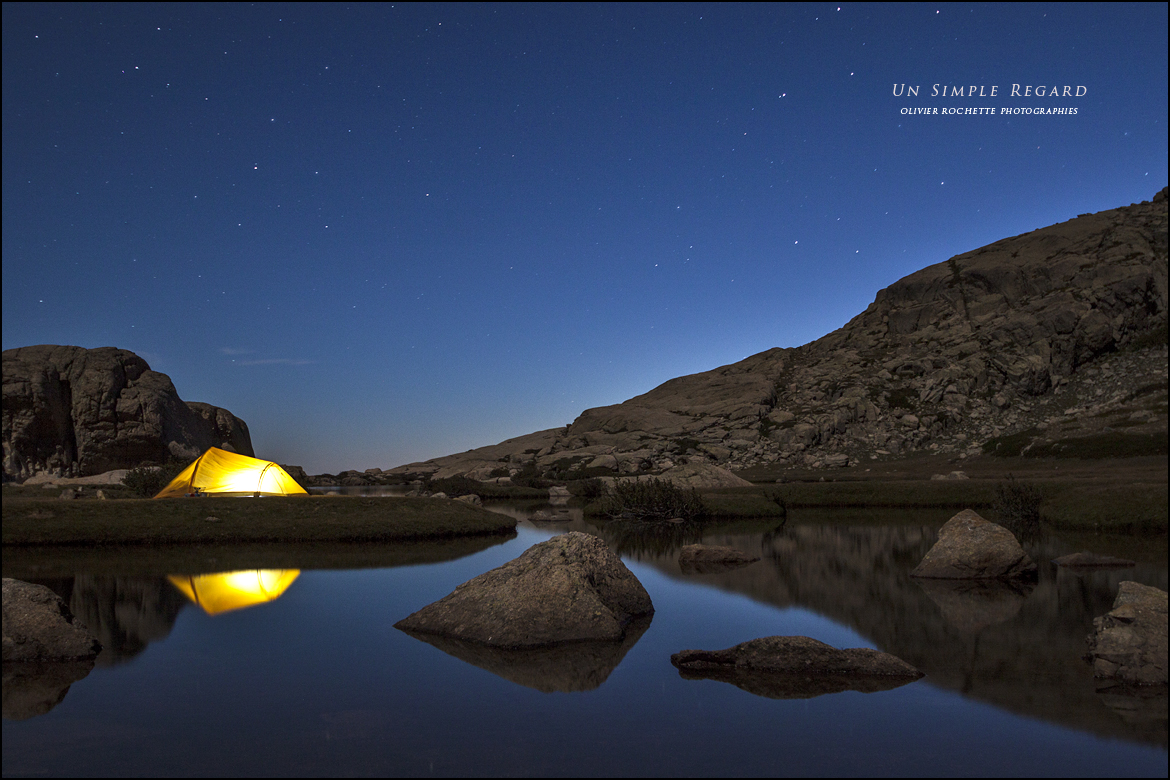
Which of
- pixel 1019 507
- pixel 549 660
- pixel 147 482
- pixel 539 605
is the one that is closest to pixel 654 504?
pixel 1019 507

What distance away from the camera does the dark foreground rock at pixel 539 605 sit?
57.8ft

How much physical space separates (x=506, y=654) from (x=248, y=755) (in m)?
6.99

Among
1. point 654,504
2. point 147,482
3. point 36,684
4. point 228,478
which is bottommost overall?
point 654,504

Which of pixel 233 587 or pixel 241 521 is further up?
pixel 241 521

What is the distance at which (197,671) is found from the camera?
49.9 ft

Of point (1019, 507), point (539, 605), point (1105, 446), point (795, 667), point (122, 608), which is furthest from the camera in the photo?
point (1019, 507)

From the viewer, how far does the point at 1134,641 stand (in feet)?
44.3

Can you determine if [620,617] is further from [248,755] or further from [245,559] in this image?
[245,559]

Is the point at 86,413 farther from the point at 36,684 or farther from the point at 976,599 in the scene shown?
the point at 976,599

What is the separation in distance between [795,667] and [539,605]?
656cm

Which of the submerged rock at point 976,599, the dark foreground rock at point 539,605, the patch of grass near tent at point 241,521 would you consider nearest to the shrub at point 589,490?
the patch of grass near tent at point 241,521

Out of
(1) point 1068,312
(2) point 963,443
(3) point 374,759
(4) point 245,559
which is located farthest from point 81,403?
(1) point 1068,312

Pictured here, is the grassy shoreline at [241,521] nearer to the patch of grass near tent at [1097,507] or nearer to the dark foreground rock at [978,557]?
the dark foreground rock at [978,557]

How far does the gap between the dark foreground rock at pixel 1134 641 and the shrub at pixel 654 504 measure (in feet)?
160
